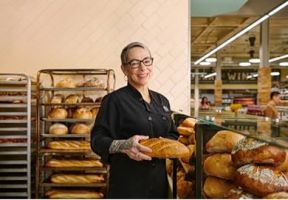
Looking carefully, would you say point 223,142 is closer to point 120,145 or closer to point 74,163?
point 120,145

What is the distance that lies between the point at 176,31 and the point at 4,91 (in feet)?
5.96

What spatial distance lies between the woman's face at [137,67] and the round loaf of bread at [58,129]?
190 centimetres

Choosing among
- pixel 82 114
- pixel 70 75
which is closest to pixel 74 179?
pixel 82 114

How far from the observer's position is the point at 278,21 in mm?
9969

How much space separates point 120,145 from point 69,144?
2055 millimetres

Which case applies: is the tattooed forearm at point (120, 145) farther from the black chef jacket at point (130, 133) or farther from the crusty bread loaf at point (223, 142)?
the crusty bread loaf at point (223, 142)

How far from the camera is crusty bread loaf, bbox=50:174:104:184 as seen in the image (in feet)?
11.8

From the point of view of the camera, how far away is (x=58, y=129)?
12.0 feet

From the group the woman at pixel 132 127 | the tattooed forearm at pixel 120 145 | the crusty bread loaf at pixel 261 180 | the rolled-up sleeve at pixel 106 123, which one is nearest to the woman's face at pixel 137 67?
the woman at pixel 132 127

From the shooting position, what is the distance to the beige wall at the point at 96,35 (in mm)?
4074

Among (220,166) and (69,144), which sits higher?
(220,166)

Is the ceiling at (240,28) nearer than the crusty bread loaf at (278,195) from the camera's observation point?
No

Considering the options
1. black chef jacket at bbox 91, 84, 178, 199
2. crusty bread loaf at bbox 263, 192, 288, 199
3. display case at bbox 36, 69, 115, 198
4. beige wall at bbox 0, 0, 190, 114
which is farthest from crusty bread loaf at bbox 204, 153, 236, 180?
beige wall at bbox 0, 0, 190, 114

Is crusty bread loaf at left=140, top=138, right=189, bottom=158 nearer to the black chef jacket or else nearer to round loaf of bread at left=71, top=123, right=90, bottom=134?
the black chef jacket
